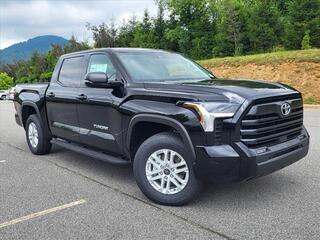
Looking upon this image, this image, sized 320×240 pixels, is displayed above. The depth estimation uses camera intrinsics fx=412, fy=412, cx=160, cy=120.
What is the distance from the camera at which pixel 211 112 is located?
4.02m

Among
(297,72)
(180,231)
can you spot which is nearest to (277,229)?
(180,231)

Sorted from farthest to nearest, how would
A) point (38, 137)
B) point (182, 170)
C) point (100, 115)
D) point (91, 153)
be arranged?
1. point (38, 137)
2. point (91, 153)
3. point (100, 115)
4. point (182, 170)

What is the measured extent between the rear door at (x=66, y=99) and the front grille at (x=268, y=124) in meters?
2.66

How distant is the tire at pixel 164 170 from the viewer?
4.29 meters

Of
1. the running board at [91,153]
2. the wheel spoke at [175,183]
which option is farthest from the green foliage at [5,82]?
the wheel spoke at [175,183]

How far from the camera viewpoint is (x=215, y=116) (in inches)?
157

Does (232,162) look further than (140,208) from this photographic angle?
No

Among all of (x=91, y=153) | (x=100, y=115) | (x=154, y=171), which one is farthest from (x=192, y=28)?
(x=154, y=171)

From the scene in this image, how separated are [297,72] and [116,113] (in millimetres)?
15566

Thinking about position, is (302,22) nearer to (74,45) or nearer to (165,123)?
(165,123)

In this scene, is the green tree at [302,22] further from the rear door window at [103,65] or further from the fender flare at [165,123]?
the fender flare at [165,123]

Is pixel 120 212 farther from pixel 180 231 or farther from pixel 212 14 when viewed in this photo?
pixel 212 14

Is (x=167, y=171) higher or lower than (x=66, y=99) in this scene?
lower

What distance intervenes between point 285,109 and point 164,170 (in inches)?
57.2
